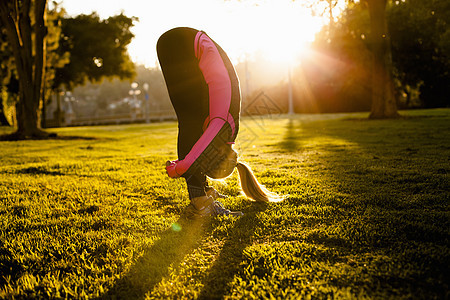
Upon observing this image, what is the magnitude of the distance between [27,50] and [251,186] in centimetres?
1268

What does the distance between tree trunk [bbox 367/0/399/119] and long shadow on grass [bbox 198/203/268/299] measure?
625 inches

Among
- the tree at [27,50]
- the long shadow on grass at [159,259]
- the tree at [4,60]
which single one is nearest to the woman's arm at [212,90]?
the long shadow on grass at [159,259]

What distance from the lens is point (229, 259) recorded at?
2.22 metres

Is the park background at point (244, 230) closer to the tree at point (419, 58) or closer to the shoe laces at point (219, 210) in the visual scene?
the shoe laces at point (219, 210)

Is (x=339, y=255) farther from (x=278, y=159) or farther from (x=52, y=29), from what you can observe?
(x=52, y=29)

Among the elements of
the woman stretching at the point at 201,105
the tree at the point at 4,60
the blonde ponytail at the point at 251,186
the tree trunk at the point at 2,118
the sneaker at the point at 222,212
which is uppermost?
the tree at the point at 4,60

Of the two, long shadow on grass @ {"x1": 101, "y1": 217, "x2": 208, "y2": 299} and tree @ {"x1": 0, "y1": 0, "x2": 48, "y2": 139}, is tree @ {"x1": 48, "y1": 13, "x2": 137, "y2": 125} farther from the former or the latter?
long shadow on grass @ {"x1": 101, "y1": 217, "x2": 208, "y2": 299}

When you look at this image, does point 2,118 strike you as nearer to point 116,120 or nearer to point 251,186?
point 116,120

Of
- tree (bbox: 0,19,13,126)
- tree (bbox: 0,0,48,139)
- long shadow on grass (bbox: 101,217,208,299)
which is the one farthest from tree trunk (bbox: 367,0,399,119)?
tree (bbox: 0,19,13,126)

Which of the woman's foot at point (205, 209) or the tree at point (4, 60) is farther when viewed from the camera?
the tree at point (4, 60)

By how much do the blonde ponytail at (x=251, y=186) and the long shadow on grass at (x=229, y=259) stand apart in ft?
0.75

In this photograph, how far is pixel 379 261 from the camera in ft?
6.62

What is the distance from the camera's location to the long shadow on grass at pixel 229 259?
6.11ft

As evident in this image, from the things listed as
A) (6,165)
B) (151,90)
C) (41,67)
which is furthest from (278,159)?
(151,90)
